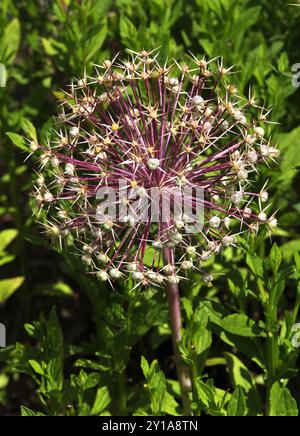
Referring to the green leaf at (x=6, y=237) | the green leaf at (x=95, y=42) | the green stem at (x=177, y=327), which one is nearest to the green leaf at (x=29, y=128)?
the green leaf at (x=95, y=42)

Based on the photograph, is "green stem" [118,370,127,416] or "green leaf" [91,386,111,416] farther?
"green stem" [118,370,127,416]

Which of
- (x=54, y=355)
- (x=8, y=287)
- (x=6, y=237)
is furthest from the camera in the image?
(x=6, y=237)

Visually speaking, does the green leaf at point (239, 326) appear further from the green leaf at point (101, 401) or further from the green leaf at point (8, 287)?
the green leaf at point (8, 287)

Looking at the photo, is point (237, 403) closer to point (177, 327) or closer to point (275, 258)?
Result: point (177, 327)

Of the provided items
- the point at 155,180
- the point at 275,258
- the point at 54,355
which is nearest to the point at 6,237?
the point at 54,355

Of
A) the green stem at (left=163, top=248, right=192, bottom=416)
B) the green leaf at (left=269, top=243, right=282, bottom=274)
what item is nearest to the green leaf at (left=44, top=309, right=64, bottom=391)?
the green stem at (left=163, top=248, right=192, bottom=416)

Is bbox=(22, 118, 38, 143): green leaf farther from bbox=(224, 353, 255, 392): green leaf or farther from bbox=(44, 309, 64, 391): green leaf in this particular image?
bbox=(224, 353, 255, 392): green leaf

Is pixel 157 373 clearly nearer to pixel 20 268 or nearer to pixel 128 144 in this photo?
pixel 128 144
